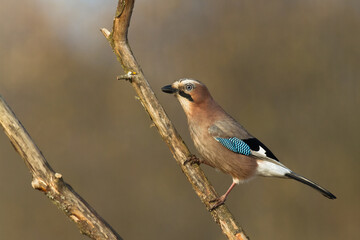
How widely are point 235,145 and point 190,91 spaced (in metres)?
0.68

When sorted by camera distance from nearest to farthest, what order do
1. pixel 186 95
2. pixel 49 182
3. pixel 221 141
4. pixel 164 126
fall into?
pixel 49 182 → pixel 164 126 → pixel 221 141 → pixel 186 95

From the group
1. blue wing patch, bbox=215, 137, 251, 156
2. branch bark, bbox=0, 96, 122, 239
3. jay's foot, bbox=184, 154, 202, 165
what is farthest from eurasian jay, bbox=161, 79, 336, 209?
branch bark, bbox=0, 96, 122, 239

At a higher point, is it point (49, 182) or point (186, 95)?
point (49, 182)

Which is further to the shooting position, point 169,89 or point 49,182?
point 169,89

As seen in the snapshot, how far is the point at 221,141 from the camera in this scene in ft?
14.5

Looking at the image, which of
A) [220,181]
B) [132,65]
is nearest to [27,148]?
[132,65]

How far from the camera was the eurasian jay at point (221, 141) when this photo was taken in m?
4.43

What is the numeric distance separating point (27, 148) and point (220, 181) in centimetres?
530

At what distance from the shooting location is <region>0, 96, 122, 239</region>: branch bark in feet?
12.0

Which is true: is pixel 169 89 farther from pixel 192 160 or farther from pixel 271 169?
pixel 271 169

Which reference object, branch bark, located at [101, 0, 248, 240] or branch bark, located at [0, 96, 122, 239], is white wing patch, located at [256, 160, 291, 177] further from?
branch bark, located at [0, 96, 122, 239]

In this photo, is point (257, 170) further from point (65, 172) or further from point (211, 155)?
point (65, 172)

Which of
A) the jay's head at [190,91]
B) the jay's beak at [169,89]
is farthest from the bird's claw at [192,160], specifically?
the jay's beak at [169,89]

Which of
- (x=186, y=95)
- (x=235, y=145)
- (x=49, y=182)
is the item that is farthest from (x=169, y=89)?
(x=49, y=182)
